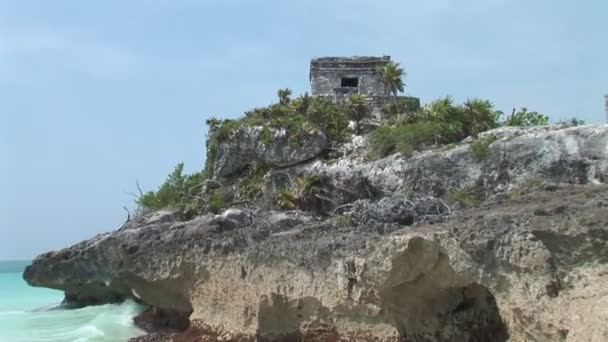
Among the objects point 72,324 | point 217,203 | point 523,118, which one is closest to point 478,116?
point 523,118

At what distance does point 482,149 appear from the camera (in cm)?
1753

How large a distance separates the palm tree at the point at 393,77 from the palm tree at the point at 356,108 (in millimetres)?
1809

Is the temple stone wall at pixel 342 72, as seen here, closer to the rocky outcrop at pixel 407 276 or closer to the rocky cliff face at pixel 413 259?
the rocky cliff face at pixel 413 259

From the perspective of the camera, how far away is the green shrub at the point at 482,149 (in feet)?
57.4

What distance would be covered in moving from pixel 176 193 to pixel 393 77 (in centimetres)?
950

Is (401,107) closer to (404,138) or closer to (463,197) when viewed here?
(404,138)

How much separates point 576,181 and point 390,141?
681 cm

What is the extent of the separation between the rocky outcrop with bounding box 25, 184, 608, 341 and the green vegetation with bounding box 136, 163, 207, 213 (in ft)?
30.2

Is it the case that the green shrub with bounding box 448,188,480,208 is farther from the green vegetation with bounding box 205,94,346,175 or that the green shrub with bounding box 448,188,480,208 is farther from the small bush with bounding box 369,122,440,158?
the green vegetation with bounding box 205,94,346,175

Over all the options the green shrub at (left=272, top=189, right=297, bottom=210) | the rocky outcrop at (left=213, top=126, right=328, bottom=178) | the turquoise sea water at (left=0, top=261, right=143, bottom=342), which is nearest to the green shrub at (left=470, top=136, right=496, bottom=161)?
the green shrub at (left=272, top=189, right=297, bottom=210)

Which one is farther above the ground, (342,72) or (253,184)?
(342,72)

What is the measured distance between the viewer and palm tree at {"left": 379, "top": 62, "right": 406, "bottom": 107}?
1045 inches

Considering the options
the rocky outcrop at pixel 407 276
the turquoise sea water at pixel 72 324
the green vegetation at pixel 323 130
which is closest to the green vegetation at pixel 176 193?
the green vegetation at pixel 323 130

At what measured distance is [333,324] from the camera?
10.4 meters
